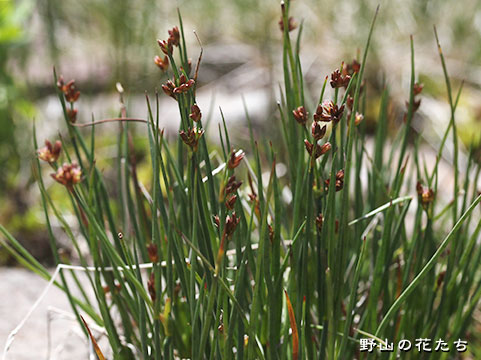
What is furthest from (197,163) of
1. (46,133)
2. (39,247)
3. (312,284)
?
(46,133)

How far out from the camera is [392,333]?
3.36 feet

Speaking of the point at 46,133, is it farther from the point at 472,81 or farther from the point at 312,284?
the point at 472,81

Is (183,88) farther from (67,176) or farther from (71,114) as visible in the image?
(71,114)

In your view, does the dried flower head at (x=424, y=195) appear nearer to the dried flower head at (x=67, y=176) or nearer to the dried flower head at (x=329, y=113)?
the dried flower head at (x=329, y=113)

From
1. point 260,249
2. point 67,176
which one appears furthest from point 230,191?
point 67,176

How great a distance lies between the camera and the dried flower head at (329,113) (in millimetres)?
688

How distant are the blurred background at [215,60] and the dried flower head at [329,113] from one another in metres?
1.69

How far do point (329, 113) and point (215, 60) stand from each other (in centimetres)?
384

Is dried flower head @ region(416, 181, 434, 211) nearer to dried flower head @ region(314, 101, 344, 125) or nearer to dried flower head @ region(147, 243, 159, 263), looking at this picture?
dried flower head @ region(314, 101, 344, 125)

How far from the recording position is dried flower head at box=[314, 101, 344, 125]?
688 millimetres

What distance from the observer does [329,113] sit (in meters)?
0.69

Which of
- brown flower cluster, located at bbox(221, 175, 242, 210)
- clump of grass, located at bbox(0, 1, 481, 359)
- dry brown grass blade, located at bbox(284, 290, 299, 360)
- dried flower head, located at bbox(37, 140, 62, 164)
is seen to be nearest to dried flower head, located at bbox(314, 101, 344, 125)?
clump of grass, located at bbox(0, 1, 481, 359)

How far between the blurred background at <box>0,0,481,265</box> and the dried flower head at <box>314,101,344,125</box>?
1689 mm

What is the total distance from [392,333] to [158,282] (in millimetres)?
459
